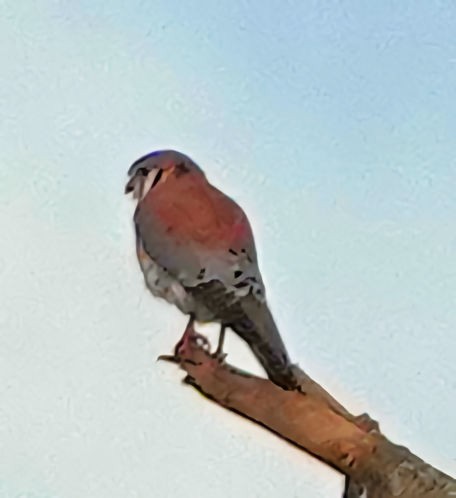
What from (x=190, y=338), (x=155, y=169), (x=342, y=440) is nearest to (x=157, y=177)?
(x=155, y=169)

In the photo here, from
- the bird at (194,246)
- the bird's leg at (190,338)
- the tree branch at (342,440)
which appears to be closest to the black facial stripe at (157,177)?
the bird at (194,246)

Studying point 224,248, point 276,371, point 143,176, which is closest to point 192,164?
point 143,176

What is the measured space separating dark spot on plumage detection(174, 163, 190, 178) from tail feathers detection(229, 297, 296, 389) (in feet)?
0.78

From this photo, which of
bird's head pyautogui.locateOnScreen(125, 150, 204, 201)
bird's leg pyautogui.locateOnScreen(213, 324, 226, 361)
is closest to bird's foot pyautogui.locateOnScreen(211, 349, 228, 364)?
bird's leg pyautogui.locateOnScreen(213, 324, 226, 361)

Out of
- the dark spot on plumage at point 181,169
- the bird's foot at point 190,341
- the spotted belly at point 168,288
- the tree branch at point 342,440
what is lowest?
the tree branch at point 342,440

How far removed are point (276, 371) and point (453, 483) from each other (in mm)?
226

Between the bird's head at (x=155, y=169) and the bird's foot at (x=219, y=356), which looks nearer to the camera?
the bird's foot at (x=219, y=356)

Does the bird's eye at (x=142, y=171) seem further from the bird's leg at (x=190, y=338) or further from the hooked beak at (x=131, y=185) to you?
the bird's leg at (x=190, y=338)

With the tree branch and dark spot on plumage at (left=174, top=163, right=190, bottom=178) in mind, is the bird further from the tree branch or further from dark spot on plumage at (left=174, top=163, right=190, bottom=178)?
the tree branch

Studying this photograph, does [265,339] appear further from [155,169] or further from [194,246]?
[155,169]

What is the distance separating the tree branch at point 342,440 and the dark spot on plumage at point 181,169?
42 cm

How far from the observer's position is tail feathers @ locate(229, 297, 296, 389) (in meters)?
1.11

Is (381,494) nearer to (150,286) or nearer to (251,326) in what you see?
(251,326)

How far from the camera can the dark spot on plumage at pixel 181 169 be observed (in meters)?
1.44
